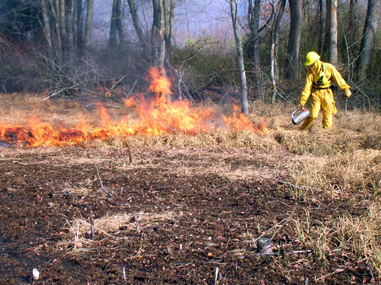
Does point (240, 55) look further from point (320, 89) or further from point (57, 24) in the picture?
point (57, 24)

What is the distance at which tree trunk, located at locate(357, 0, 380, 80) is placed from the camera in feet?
39.3

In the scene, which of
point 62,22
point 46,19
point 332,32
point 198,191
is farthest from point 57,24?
point 198,191

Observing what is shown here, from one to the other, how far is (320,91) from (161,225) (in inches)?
224

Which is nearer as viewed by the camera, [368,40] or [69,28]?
[368,40]

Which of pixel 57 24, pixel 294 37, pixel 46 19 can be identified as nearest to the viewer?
pixel 294 37

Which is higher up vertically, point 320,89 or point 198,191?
point 320,89

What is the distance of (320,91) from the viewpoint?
26.1 ft

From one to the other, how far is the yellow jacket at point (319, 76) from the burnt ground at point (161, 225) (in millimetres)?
2542

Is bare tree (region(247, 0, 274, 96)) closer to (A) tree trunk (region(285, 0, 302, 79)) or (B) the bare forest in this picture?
(B) the bare forest

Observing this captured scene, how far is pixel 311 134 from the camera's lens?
7.45 metres

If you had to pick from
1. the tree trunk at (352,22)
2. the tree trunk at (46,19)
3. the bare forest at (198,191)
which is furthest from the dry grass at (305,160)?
the tree trunk at (46,19)

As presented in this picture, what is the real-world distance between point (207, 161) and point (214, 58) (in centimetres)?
1021

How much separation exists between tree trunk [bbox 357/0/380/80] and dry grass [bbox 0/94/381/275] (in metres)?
3.14

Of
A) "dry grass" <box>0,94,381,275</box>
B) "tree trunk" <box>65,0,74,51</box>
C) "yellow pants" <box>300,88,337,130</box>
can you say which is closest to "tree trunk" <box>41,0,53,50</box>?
"tree trunk" <box>65,0,74,51</box>
